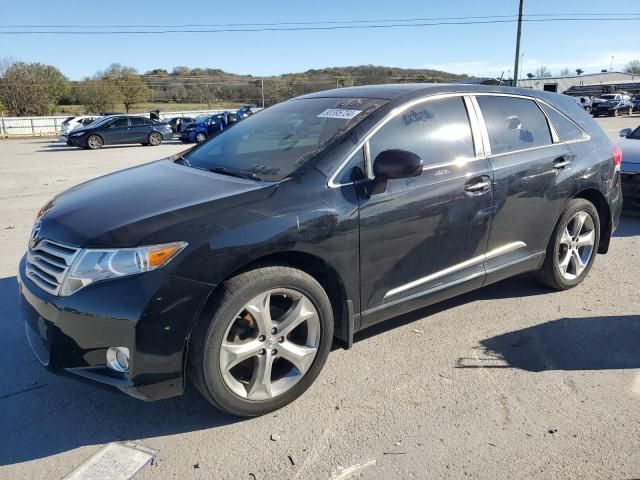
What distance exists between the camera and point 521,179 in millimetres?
4020

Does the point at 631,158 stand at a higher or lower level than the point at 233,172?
lower

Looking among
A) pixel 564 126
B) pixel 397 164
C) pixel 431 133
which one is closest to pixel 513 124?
pixel 564 126

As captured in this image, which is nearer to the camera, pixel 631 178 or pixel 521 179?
pixel 521 179

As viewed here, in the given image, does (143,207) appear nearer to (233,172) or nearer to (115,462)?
(233,172)

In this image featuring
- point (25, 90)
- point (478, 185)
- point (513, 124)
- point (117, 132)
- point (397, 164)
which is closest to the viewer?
point (397, 164)

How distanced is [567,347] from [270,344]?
2.14 meters

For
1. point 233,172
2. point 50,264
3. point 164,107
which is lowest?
point 50,264

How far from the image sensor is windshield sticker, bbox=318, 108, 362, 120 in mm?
3512

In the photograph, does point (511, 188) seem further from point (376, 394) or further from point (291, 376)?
point (291, 376)

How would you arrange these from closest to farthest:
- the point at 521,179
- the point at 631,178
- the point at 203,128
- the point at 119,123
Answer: the point at 521,179
the point at 631,178
the point at 119,123
the point at 203,128

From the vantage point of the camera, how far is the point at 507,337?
3883mm

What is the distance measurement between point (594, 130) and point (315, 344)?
3423mm

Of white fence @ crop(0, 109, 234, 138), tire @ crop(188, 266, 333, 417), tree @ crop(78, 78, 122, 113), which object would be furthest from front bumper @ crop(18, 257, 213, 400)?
tree @ crop(78, 78, 122, 113)

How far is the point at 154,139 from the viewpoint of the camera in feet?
83.8
